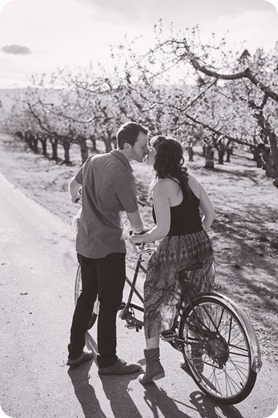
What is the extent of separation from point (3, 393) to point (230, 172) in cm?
2528

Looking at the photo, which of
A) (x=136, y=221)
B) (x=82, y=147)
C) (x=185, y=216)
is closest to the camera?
(x=185, y=216)

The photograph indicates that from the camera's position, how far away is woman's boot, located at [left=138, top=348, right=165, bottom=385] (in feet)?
11.0

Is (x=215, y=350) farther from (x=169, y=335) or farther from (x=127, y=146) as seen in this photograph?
(x=127, y=146)

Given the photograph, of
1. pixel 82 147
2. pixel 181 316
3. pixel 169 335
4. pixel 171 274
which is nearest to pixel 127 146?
pixel 171 274

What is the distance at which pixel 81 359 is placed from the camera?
3701 mm

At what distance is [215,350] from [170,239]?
2.86 feet

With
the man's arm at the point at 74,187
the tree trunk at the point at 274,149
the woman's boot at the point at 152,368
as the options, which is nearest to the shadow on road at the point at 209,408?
the woman's boot at the point at 152,368

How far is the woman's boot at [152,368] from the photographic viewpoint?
3340 millimetres

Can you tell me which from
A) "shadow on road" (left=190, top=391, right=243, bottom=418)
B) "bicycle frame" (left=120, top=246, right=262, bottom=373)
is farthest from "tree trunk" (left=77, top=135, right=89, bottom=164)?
"shadow on road" (left=190, top=391, right=243, bottom=418)

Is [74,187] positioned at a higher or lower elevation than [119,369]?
higher

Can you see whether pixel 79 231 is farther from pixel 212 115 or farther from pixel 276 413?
pixel 212 115

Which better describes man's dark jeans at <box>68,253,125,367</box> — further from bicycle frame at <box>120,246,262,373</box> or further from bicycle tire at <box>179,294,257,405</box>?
bicycle tire at <box>179,294,257,405</box>

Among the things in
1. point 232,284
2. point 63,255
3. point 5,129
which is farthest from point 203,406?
point 5,129

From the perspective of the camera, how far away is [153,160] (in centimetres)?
327
